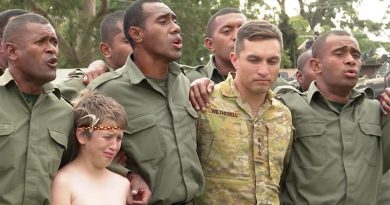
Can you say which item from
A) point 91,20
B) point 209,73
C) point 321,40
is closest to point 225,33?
point 209,73

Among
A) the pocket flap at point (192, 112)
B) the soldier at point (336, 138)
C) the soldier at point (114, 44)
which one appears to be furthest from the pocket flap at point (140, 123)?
the soldier at point (114, 44)

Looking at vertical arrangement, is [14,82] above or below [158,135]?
above

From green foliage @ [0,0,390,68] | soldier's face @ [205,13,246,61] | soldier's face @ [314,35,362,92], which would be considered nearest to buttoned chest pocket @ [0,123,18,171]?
soldier's face @ [314,35,362,92]

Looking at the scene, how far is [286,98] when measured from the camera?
4.70m

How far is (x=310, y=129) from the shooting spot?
448 cm

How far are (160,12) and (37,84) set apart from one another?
931 millimetres

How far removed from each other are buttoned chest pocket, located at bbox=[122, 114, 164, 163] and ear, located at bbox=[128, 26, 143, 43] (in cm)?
54

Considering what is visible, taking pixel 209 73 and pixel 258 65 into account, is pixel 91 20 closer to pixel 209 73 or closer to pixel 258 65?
pixel 209 73

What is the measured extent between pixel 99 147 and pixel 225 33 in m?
2.30

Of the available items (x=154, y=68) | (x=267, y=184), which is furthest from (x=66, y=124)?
(x=267, y=184)

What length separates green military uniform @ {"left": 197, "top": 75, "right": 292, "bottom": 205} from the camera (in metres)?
4.16

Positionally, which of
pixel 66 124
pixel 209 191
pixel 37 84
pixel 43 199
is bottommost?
pixel 209 191

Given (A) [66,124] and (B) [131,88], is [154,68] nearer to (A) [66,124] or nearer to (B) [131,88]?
(B) [131,88]

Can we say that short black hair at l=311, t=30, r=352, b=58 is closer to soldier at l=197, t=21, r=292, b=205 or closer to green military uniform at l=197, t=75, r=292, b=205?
soldier at l=197, t=21, r=292, b=205
